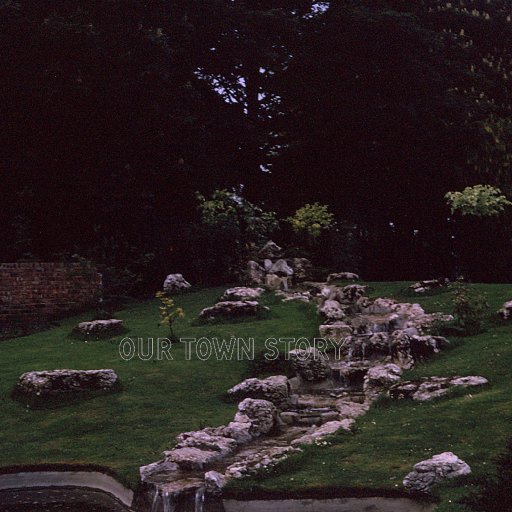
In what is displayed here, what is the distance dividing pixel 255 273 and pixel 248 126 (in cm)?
961

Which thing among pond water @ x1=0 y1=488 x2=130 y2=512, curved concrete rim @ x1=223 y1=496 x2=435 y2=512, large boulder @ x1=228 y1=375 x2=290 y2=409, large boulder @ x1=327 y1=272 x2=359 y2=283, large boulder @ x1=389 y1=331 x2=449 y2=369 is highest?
large boulder @ x1=327 y1=272 x2=359 y2=283

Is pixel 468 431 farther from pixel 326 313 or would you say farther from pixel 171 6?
pixel 171 6

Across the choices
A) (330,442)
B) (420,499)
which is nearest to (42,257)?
(330,442)

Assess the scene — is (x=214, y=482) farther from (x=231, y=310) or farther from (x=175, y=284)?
(x=175, y=284)

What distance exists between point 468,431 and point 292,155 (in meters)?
27.2

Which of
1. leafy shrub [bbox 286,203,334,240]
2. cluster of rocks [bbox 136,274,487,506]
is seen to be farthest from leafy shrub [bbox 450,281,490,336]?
leafy shrub [bbox 286,203,334,240]

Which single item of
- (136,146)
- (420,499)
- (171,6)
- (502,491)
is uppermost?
(171,6)

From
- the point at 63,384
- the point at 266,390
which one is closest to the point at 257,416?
the point at 266,390

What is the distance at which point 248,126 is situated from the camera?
116 ft

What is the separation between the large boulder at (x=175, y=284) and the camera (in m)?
27.7

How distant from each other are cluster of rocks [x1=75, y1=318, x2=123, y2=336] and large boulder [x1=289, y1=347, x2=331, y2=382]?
648 centimetres

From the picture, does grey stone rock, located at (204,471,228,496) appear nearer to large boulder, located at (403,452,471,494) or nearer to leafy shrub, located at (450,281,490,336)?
large boulder, located at (403,452,471,494)

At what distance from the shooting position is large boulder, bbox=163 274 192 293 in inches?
1090

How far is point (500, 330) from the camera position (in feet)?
59.7
